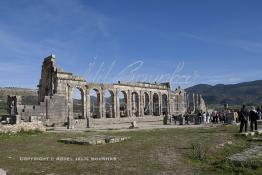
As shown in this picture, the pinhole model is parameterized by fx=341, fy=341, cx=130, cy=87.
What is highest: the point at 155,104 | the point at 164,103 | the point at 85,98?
the point at 85,98

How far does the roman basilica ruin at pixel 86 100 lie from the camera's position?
35.8 meters

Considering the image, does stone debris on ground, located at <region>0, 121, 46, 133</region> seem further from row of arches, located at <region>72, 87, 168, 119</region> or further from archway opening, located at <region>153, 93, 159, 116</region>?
archway opening, located at <region>153, 93, 159, 116</region>

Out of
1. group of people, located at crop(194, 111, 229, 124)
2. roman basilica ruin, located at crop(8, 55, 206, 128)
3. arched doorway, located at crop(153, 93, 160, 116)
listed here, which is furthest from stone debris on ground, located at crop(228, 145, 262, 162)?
arched doorway, located at crop(153, 93, 160, 116)

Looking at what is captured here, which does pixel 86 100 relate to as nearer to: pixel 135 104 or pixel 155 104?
pixel 135 104

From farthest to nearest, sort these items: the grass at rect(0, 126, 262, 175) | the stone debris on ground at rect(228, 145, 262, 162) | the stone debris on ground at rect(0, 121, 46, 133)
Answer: the stone debris on ground at rect(0, 121, 46, 133)
the stone debris on ground at rect(228, 145, 262, 162)
the grass at rect(0, 126, 262, 175)

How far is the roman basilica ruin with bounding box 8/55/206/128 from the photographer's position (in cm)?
3584

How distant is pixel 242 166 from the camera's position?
30.8 feet

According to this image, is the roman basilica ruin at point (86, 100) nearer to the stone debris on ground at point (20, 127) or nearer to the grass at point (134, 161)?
the stone debris on ground at point (20, 127)

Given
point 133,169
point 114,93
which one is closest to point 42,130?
point 133,169

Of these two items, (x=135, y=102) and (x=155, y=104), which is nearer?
(x=135, y=102)

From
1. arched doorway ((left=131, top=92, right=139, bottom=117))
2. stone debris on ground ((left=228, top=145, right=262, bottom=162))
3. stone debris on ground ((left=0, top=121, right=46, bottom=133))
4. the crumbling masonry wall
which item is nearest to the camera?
stone debris on ground ((left=228, top=145, right=262, bottom=162))

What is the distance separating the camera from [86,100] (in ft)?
149

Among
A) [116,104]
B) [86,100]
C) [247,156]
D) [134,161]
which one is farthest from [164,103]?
[134,161]

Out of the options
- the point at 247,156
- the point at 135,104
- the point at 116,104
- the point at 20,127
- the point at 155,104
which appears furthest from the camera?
the point at 155,104
